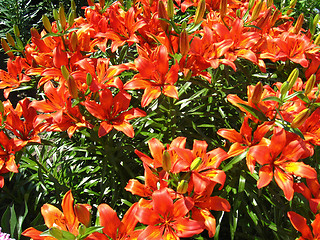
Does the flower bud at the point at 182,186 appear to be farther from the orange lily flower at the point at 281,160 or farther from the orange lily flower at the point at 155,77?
the orange lily flower at the point at 155,77

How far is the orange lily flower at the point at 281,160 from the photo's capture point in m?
1.08

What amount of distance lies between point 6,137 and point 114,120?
0.48m

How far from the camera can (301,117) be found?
1081mm

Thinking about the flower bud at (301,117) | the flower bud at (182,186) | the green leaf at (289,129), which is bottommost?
the flower bud at (182,186)

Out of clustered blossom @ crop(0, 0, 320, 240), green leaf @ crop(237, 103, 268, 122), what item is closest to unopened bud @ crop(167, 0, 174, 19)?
clustered blossom @ crop(0, 0, 320, 240)

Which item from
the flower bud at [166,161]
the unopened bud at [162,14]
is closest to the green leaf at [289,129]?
the flower bud at [166,161]

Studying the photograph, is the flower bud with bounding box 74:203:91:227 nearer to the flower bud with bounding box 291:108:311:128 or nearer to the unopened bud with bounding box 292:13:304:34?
the flower bud with bounding box 291:108:311:128

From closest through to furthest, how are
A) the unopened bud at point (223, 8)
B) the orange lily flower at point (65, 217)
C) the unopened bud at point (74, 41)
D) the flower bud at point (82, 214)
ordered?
the flower bud at point (82, 214) < the orange lily flower at point (65, 217) < the unopened bud at point (74, 41) < the unopened bud at point (223, 8)

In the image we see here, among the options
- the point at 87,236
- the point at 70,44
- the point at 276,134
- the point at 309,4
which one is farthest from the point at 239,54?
the point at 309,4

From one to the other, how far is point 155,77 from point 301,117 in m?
0.64

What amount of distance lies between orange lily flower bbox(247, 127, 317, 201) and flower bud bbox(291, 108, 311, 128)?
65mm

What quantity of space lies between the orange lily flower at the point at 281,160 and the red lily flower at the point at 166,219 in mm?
290

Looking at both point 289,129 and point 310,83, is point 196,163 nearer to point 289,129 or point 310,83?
point 289,129

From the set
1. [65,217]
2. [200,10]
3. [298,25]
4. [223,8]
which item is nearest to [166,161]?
[65,217]
